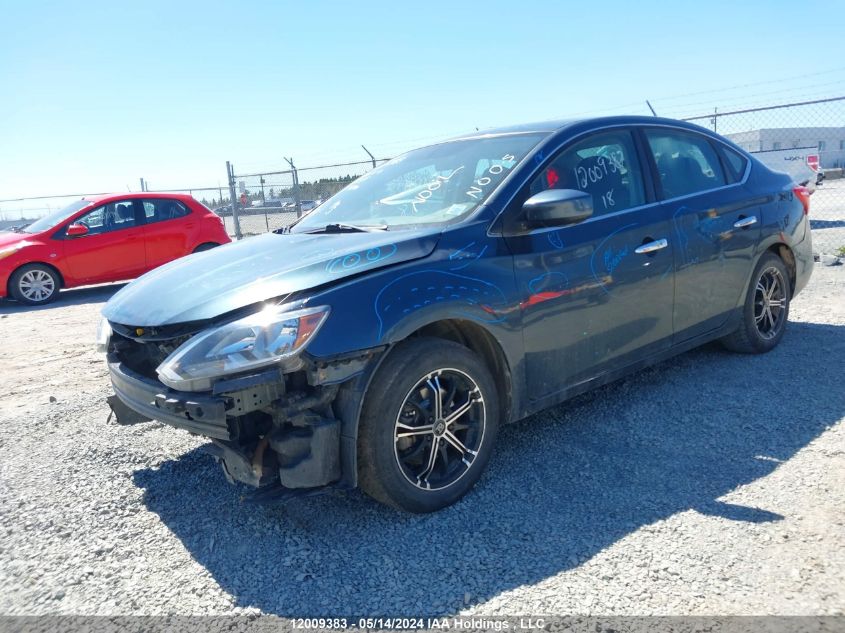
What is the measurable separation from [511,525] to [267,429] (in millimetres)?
1136

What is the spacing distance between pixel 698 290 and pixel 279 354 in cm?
289

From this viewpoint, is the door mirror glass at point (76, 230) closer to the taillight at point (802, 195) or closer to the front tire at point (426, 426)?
the front tire at point (426, 426)

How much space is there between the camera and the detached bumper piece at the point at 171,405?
101 inches

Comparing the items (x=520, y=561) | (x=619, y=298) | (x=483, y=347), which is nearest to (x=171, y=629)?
(x=520, y=561)

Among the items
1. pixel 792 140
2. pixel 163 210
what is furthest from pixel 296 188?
pixel 792 140

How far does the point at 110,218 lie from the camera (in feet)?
34.6

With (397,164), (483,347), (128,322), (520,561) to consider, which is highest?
(397,164)

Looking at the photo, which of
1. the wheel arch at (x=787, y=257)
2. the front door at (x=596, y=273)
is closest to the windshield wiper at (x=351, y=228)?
the front door at (x=596, y=273)

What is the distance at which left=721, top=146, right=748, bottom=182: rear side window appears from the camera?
4730 millimetres

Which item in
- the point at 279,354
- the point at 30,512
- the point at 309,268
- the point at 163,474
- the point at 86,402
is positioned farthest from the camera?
the point at 86,402

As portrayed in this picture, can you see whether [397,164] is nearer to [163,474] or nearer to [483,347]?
[483,347]

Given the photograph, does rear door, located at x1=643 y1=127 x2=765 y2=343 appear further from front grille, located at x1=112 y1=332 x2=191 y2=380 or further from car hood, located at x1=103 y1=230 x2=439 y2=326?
front grille, located at x1=112 y1=332 x2=191 y2=380

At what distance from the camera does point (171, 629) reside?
92.6 inches

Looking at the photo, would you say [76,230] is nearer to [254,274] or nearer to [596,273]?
[254,274]
